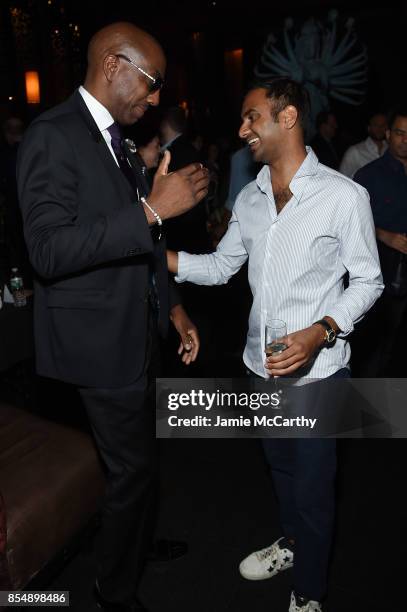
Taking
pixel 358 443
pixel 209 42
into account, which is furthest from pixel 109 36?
pixel 209 42

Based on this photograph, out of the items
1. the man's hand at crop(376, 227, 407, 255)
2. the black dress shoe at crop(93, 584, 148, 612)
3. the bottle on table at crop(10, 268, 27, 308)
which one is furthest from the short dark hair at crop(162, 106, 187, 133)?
the black dress shoe at crop(93, 584, 148, 612)

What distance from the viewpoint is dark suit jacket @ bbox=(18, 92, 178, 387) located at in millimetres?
1436

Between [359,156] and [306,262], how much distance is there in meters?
3.92

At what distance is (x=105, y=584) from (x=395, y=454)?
1.79 m

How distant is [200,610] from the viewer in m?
2.03

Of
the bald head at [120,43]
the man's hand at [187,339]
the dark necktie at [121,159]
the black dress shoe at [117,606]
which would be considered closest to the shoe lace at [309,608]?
the black dress shoe at [117,606]

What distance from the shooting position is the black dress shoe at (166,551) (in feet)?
7.43

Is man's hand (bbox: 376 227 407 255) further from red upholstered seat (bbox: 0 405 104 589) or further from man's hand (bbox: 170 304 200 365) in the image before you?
red upholstered seat (bbox: 0 405 104 589)

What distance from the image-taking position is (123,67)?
1.56 metres

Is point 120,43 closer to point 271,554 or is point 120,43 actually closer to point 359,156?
point 271,554

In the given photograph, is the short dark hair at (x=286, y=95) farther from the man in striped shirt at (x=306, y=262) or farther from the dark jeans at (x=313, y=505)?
the dark jeans at (x=313, y=505)

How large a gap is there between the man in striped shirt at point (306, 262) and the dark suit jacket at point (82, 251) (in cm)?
43

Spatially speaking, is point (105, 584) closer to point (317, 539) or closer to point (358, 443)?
point (317, 539)

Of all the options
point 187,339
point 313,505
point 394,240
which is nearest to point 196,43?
point 394,240
